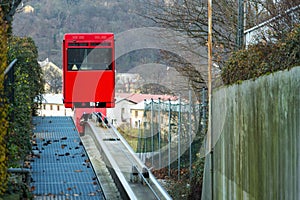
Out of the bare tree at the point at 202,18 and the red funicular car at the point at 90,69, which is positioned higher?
the bare tree at the point at 202,18

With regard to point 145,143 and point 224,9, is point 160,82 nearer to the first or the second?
point 145,143

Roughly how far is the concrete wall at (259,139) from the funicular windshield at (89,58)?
1463cm

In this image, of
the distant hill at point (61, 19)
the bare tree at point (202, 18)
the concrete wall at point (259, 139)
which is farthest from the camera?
the distant hill at point (61, 19)

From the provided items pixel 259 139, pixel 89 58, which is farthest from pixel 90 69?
pixel 259 139

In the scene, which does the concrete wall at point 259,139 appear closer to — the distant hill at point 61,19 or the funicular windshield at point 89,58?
the funicular windshield at point 89,58

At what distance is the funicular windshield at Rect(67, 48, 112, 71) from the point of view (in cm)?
2697

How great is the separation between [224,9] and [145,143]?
6.58 meters

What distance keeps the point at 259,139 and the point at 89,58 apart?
18.6 meters

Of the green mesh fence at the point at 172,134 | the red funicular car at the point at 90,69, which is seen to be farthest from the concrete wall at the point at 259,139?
the red funicular car at the point at 90,69

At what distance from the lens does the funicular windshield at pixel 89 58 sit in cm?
2697

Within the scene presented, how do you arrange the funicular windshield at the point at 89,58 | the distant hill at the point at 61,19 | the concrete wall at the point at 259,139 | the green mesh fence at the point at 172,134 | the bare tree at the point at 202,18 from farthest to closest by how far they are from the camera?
the distant hill at the point at 61,19
the funicular windshield at the point at 89,58
the bare tree at the point at 202,18
the green mesh fence at the point at 172,134
the concrete wall at the point at 259,139

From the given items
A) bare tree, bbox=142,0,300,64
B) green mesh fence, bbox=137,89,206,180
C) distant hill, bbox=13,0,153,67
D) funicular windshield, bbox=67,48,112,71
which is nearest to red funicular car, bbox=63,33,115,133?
funicular windshield, bbox=67,48,112,71

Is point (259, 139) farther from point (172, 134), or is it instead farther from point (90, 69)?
point (90, 69)

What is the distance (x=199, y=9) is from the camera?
76.9 feet
